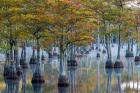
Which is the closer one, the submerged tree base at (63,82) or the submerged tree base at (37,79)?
the submerged tree base at (63,82)

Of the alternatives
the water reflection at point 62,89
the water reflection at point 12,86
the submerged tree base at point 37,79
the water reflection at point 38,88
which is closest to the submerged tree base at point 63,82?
the water reflection at point 38,88

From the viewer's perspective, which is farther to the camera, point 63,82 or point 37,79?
point 37,79

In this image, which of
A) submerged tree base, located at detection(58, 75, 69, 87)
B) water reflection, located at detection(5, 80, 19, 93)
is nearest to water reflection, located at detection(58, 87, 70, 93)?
submerged tree base, located at detection(58, 75, 69, 87)

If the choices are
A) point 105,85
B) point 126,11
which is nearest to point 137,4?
point 126,11

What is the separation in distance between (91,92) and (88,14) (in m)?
9.55

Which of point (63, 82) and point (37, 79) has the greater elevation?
point (63, 82)

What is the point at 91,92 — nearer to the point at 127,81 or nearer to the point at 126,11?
the point at 127,81

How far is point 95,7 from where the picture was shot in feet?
165

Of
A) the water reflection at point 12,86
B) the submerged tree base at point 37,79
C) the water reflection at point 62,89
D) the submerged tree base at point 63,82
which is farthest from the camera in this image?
the submerged tree base at point 37,79

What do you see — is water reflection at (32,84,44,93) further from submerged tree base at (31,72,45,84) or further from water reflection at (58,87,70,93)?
submerged tree base at (31,72,45,84)

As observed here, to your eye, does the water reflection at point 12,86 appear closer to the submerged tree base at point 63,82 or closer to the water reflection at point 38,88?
the water reflection at point 38,88

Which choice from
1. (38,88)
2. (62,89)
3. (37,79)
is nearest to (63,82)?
(62,89)

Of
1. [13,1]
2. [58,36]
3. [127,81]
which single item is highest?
[13,1]

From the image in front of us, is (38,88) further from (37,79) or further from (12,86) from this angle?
(37,79)
